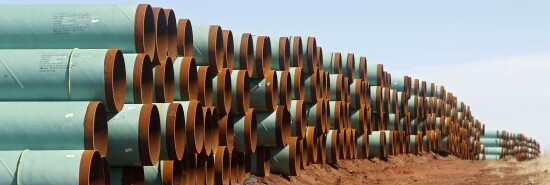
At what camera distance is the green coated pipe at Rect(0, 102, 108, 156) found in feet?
26.5

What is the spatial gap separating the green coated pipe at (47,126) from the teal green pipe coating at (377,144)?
59.5ft

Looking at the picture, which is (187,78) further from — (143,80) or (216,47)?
(216,47)

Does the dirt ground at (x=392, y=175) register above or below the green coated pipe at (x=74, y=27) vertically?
below

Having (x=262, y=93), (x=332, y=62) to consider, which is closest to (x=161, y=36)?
(x=262, y=93)

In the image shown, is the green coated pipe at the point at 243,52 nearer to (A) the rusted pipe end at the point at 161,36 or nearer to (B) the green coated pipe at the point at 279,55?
(B) the green coated pipe at the point at 279,55

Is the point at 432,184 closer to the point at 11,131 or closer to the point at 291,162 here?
the point at 291,162

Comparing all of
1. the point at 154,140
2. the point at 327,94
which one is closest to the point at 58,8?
the point at 154,140

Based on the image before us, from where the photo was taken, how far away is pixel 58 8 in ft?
31.7

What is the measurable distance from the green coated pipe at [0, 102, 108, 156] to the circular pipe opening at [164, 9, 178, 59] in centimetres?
301

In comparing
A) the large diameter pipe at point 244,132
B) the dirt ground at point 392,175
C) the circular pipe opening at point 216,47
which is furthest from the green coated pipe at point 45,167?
the dirt ground at point 392,175

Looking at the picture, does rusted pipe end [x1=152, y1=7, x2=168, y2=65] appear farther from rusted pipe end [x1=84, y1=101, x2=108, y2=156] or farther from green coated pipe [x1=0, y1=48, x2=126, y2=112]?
Result: rusted pipe end [x1=84, y1=101, x2=108, y2=156]

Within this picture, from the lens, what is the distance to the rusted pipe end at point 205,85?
12.3 m

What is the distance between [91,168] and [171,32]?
3.57 metres

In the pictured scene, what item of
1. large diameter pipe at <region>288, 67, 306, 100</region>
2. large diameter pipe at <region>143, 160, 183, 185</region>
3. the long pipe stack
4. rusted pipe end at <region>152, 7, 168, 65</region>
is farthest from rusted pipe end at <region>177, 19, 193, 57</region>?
large diameter pipe at <region>288, 67, 306, 100</region>
